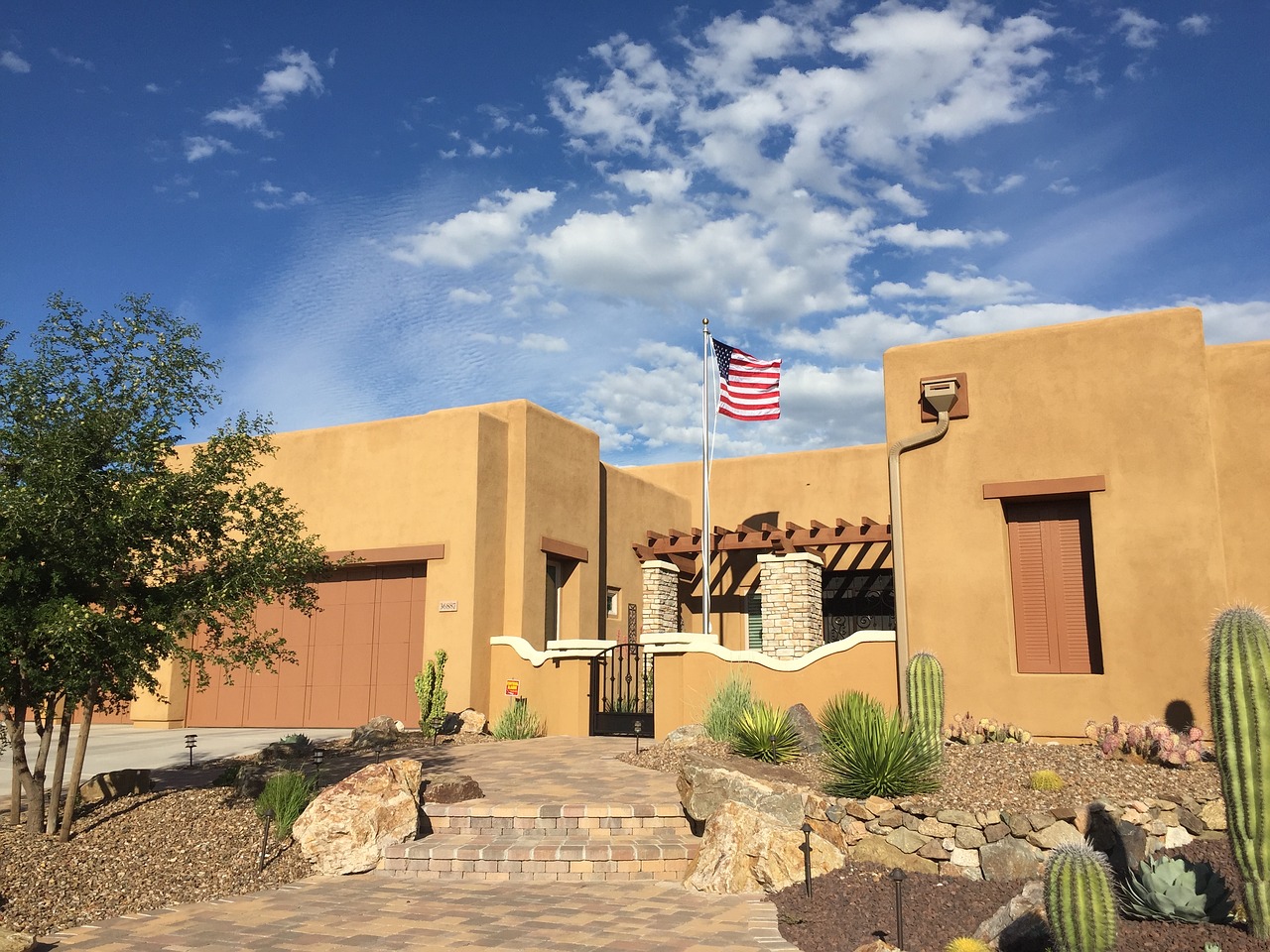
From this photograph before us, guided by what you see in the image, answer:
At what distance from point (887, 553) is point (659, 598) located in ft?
16.1

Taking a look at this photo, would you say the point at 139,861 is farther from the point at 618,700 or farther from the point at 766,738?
the point at 618,700

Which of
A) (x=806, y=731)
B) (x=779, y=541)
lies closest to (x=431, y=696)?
(x=806, y=731)

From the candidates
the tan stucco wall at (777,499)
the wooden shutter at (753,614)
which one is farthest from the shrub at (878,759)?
the wooden shutter at (753,614)

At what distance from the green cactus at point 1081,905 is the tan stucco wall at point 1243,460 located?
8227mm

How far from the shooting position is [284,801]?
29.0 ft

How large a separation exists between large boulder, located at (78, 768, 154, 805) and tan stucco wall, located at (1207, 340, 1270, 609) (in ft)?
41.2

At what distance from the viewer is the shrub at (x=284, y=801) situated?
28.6ft

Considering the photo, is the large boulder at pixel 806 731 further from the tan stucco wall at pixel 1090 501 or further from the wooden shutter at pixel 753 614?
the wooden shutter at pixel 753 614

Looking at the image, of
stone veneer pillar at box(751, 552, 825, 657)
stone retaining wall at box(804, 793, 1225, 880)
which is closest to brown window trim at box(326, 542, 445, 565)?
stone veneer pillar at box(751, 552, 825, 657)

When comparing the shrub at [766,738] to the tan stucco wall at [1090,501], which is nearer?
the shrub at [766,738]

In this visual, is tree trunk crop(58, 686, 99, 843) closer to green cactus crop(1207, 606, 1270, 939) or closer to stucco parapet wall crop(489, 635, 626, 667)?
stucco parapet wall crop(489, 635, 626, 667)

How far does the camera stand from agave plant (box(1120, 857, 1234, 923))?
5453 mm

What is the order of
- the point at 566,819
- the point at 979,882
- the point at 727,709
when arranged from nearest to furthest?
the point at 979,882
the point at 566,819
the point at 727,709

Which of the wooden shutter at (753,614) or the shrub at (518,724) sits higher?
the wooden shutter at (753,614)
